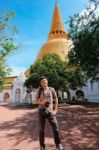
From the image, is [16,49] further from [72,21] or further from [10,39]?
[72,21]

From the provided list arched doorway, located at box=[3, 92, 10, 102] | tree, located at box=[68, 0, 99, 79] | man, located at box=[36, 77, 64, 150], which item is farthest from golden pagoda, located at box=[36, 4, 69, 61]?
man, located at box=[36, 77, 64, 150]

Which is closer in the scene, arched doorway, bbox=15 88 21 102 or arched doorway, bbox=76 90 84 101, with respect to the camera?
arched doorway, bbox=76 90 84 101

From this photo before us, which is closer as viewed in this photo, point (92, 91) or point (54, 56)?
point (54, 56)

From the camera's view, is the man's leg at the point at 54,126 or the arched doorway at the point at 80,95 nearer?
the man's leg at the point at 54,126

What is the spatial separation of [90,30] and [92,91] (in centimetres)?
2473

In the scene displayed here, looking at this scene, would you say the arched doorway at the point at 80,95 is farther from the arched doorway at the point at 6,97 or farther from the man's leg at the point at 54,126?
the man's leg at the point at 54,126

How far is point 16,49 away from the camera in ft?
56.7

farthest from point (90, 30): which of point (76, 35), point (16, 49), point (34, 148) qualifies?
point (34, 148)

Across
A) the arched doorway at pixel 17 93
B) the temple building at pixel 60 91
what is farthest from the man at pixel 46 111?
the arched doorway at pixel 17 93

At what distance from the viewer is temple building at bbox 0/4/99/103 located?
131ft

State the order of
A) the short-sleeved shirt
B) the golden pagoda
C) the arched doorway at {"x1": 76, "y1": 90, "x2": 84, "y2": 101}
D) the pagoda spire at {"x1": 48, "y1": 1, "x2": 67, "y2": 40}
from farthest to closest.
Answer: the pagoda spire at {"x1": 48, "y1": 1, "x2": 67, "y2": 40} < the golden pagoda < the arched doorway at {"x1": 76, "y1": 90, "x2": 84, "y2": 101} < the short-sleeved shirt

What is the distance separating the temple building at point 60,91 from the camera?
40.0 metres

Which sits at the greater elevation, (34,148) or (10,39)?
(10,39)

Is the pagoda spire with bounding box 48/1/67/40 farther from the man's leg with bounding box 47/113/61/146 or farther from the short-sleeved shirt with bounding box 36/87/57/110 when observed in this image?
the man's leg with bounding box 47/113/61/146
